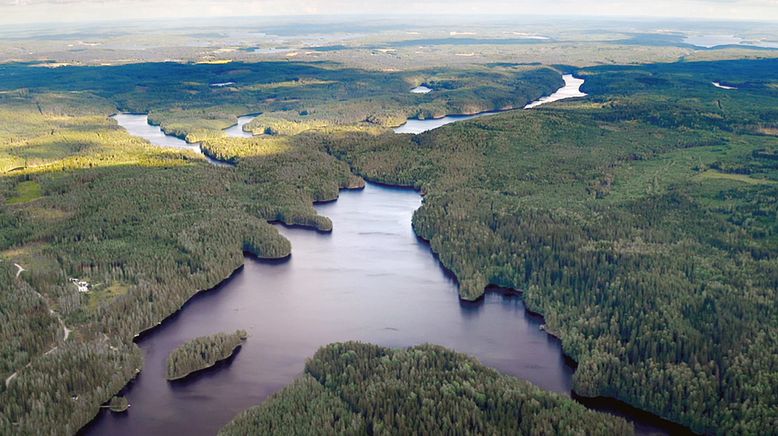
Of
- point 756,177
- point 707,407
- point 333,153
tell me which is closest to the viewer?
point 707,407

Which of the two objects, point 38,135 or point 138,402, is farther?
point 38,135

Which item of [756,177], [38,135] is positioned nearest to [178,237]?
[756,177]

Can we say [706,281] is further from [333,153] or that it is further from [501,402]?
[333,153]

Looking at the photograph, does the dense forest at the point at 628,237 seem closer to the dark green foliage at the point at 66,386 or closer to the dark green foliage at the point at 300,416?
the dark green foliage at the point at 300,416

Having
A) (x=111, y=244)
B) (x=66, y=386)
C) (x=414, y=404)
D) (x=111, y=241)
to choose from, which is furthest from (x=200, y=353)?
(x=111, y=241)

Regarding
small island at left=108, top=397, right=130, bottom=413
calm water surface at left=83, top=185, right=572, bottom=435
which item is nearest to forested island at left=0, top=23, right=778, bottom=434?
small island at left=108, top=397, right=130, bottom=413
